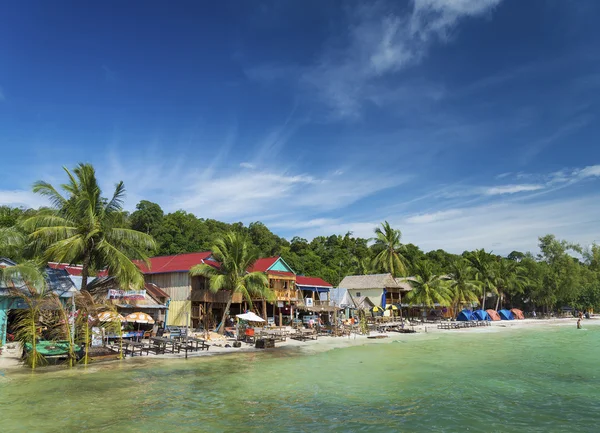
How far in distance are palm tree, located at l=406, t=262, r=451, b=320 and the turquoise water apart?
26.1 metres

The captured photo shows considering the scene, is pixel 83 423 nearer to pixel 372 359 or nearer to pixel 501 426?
pixel 501 426

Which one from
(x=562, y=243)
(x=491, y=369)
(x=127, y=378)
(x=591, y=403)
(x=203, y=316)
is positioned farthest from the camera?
(x=562, y=243)

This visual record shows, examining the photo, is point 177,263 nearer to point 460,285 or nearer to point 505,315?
point 460,285

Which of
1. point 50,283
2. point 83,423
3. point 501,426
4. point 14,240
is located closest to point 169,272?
point 50,283

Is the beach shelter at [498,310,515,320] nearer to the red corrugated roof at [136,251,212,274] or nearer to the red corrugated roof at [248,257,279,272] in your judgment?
the red corrugated roof at [248,257,279,272]

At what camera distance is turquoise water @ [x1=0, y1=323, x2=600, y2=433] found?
1156 centimetres

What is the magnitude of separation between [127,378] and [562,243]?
78.4 meters

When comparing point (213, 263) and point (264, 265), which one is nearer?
point (213, 263)

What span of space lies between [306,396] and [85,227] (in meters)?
15.6

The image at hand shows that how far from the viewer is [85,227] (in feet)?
75.5

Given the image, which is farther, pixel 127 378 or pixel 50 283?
pixel 50 283

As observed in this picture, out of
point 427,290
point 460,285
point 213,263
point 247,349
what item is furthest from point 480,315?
point 247,349

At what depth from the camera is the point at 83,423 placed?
11070 mm

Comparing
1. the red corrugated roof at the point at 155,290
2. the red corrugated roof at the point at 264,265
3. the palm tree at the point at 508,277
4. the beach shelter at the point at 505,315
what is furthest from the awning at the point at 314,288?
the beach shelter at the point at 505,315
